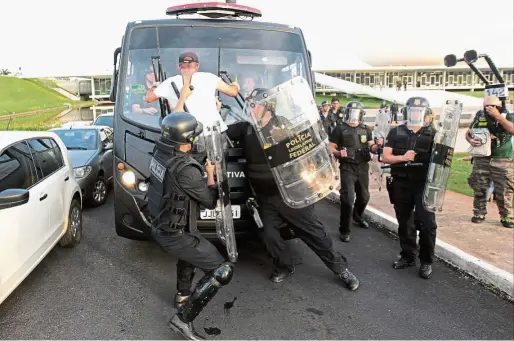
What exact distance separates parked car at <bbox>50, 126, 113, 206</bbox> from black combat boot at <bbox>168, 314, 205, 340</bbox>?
4.58m

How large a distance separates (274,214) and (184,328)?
1.44 metres

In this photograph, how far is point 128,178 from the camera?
14.5 feet

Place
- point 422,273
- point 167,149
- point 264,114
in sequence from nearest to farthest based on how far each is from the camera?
point 167,149 → point 264,114 → point 422,273

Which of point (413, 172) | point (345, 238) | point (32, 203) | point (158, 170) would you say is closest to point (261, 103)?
point (158, 170)

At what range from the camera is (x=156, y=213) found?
3.43 meters

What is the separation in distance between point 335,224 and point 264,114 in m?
3.16

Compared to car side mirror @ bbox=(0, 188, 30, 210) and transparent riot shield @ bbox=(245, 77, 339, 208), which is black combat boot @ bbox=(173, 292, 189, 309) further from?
car side mirror @ bbox=(0, 188, 30, 210)

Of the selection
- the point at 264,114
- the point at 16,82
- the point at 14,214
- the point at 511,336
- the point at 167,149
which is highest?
the point at 16,82

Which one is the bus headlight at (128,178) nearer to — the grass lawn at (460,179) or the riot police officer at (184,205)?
the riot police officer at (184,205)

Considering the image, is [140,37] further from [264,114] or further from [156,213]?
[156,213]

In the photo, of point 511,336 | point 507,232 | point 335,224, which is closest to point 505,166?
point 507,232

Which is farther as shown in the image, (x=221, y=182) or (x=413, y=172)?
(x=413, y=172)

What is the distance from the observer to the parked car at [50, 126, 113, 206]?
7355 millimetres

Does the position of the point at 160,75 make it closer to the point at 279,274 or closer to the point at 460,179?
the point at 279,274
